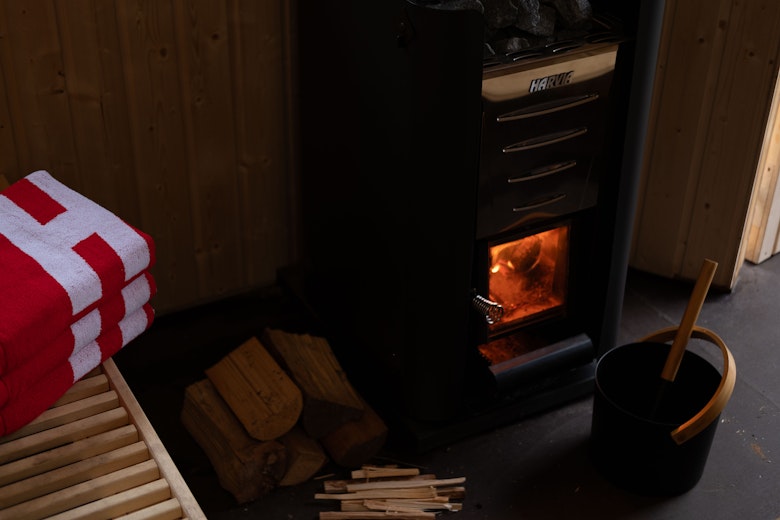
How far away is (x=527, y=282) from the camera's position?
98.2 inches

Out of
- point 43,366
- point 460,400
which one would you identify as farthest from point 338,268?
point 43,366

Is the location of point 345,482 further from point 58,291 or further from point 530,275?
point 58,291

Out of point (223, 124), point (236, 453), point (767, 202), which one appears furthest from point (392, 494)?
point (767, 202)

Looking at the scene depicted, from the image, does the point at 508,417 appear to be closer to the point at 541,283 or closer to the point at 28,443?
the point at 541,283

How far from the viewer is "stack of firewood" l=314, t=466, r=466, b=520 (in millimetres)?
2252

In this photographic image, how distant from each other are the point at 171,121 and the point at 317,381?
76 centimetres

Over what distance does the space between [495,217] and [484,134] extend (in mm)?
210

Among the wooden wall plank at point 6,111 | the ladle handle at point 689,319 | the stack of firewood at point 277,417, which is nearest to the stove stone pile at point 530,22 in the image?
the ladle handle at point 689,319

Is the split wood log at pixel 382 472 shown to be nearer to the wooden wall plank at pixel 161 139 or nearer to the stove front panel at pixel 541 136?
the stove front panel at pixel 541 136

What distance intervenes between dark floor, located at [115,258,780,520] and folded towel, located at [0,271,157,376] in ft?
1.99

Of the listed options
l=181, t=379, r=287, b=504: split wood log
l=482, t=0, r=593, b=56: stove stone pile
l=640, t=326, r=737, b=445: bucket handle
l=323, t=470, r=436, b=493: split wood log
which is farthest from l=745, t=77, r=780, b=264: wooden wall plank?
l=181, t=379, r=287, b=504: split wood log

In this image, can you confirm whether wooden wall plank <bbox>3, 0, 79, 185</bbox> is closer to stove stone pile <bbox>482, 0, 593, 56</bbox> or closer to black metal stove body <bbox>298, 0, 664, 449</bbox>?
black metal stove body <bbox>298, 0, 664, 449</bbox>

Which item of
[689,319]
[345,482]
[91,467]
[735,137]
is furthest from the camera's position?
[735,137]

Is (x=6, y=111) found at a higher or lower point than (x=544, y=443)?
higher
